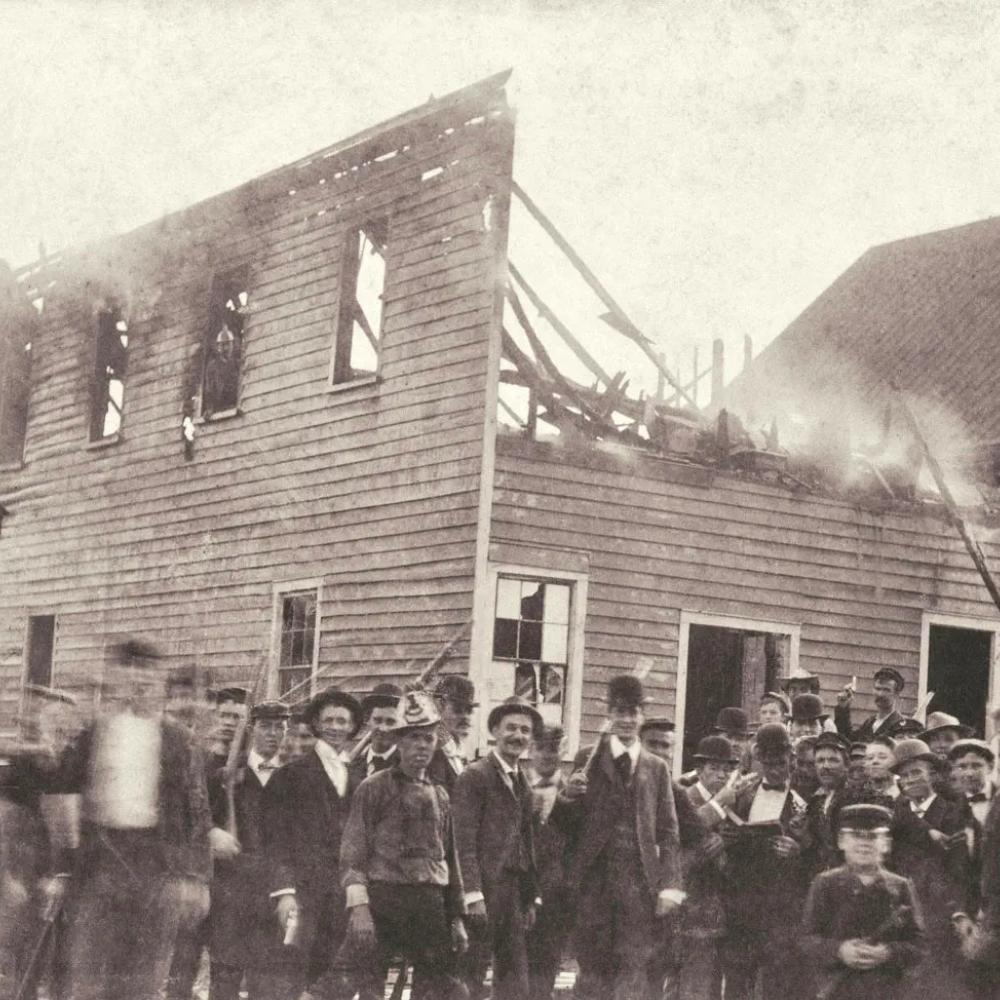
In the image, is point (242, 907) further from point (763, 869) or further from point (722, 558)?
point (722, 558)

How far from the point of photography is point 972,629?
→ 53.6 feet

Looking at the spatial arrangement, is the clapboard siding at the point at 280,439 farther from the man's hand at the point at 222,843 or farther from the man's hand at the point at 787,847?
the man's hand at the point at 787,847

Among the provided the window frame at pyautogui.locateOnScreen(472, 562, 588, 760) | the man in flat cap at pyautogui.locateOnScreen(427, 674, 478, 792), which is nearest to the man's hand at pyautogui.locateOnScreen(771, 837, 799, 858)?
the man in flat cap at pyautogui.locateOnScreen(427, 674, 478, 792)

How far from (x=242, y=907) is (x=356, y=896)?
1214 mm

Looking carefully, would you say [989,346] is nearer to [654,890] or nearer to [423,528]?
[423,528]

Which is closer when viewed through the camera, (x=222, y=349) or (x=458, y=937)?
(x=458, y=937)

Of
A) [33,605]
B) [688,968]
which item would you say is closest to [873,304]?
[33,605]

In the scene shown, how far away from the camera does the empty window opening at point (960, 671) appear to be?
1623 centimetres

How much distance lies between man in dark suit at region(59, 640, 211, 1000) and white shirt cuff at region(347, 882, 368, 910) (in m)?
0.82

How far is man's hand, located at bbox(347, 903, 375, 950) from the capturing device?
23.3 feet

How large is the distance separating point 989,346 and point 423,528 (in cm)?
926

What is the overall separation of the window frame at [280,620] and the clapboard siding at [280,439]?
0.34ft

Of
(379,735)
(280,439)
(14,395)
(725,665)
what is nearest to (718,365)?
(725,665)

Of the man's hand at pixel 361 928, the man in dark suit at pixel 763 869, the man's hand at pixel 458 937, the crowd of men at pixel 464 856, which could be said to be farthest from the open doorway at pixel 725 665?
the man's hand at pixel 361 928
